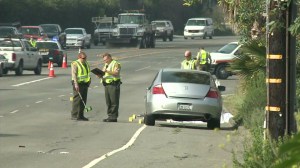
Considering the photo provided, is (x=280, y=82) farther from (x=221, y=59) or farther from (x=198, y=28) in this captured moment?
(x=198, y=28)

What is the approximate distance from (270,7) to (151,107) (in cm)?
1013

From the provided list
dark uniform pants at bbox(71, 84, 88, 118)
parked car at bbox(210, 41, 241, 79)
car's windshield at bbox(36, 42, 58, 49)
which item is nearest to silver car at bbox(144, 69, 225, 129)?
dark uniform pants at bbox(71, 84, 88, 118)

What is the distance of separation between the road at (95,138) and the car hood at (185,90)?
78 centimetres

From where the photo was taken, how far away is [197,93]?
20.8 metres

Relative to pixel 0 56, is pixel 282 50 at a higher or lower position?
higher

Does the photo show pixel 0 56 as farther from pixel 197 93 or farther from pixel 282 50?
pixel 282 50

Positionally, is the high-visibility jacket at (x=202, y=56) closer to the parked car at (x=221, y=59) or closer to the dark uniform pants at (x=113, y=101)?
the parked car at (x=221, y=59)

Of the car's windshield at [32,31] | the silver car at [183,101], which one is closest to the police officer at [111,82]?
the silver car at [183,101]

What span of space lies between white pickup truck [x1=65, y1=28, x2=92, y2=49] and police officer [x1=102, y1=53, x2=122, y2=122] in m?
49.8

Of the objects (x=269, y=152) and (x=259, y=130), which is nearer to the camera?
(x=269, y=152)

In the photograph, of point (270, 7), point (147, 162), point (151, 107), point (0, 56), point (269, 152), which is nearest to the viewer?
point (269, 152)

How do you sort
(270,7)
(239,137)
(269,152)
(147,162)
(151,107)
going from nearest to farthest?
A: 1. (269,152)
2. (270,7)
3. (147,162)
4. (239,137)
5. (151,107)

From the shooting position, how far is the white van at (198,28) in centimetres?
9025

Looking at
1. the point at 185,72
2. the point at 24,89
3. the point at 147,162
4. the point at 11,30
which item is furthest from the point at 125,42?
the point at 147,162
